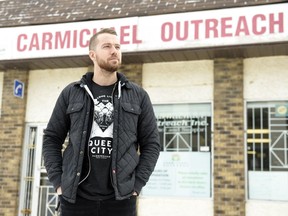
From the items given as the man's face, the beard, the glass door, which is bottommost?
the glass door

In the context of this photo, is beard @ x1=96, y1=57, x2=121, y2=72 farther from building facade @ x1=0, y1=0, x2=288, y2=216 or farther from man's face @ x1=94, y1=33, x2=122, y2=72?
building facade @ x1=0, y1=0, x2=288, y2=216

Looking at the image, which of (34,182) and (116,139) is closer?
(116,139)

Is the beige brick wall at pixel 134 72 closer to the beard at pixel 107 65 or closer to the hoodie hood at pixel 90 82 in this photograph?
the hoodie hood at pixel 90 82

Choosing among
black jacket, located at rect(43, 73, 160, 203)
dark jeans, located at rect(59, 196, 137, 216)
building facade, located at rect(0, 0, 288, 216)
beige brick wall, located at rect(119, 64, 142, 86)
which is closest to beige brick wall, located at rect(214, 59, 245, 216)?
building facade, located at rect(0, 0, 288, 216)

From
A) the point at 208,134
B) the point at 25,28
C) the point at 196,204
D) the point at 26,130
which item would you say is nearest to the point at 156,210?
the point at 196,204

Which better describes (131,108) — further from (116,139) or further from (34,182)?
(34,182)

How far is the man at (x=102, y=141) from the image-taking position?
8.29 feet

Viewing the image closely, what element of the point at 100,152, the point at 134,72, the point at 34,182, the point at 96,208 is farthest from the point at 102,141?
the point at 34,182

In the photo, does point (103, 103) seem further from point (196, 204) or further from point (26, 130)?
point (26, 130)

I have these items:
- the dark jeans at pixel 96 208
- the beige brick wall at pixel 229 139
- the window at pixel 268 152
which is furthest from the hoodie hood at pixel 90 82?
the window at pixel 268 152

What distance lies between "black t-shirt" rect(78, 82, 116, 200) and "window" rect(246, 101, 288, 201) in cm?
532

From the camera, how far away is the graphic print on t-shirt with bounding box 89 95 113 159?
2580 mm

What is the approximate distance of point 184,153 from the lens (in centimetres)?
794

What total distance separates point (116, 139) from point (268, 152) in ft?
17.8
